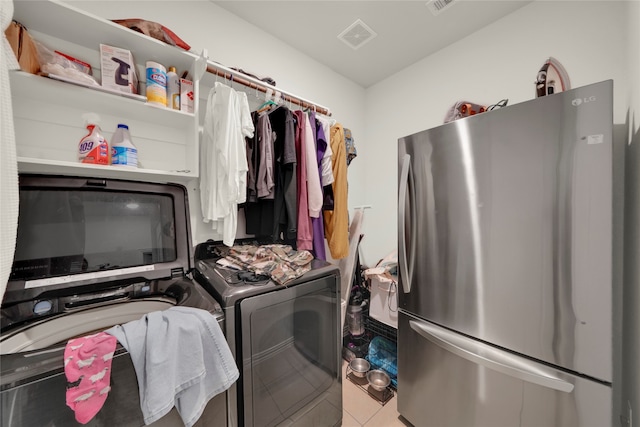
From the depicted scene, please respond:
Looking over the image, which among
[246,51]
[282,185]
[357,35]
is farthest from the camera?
[357,35]

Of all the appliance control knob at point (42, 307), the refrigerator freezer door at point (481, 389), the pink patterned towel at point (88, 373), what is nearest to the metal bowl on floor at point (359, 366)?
the refrigerator freezer door at point (481, 389)

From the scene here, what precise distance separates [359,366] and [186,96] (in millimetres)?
2239

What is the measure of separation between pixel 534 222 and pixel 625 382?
892 mm

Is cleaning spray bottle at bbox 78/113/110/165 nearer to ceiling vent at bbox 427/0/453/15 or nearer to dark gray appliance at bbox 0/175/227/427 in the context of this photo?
dark gray appliance at bbox 0/175/227/427

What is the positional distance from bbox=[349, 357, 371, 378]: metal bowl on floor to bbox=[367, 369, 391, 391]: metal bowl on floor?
47 millimetres

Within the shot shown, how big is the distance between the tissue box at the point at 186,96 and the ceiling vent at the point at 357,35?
4.18ft

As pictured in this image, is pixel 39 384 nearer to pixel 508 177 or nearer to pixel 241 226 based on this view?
pixel 241 226

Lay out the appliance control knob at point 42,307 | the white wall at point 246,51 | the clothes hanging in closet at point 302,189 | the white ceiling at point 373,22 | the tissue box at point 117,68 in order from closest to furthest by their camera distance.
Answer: the appliance control knob at point 42,307 → the tissue box at point 117,68 → the white wall at point 246,51 → the clothes hanging in closet at point 302,189 → the white ceiling at point 373,22

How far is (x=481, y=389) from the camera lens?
1031mm

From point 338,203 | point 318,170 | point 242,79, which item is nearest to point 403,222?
point 338,203

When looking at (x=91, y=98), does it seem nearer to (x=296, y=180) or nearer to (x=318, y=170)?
(x=296, y=180)

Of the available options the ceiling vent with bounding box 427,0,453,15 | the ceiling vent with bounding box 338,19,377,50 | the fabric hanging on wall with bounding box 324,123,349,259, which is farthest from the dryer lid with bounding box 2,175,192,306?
the ceiling vent with bounding box 427,0,453,15

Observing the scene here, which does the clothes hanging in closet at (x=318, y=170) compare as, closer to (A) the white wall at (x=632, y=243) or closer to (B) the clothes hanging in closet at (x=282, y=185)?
(B) the clothes hanging in closet at (x=282, y=185)

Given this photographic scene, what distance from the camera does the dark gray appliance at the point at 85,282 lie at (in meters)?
0.54
